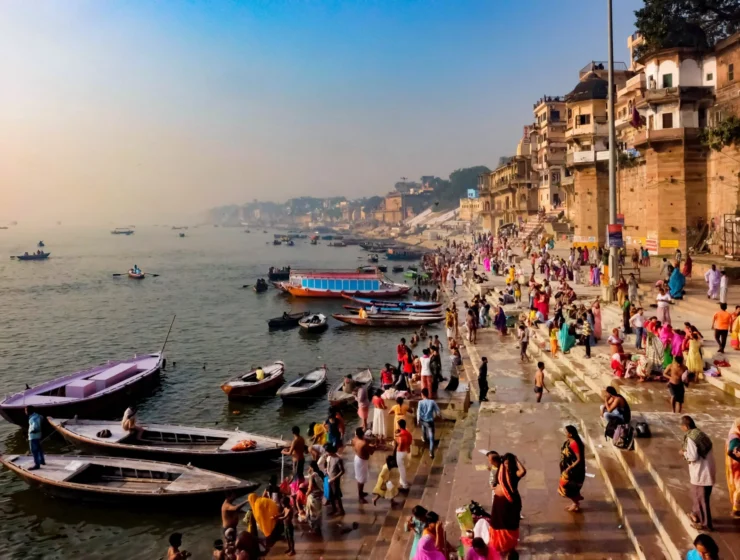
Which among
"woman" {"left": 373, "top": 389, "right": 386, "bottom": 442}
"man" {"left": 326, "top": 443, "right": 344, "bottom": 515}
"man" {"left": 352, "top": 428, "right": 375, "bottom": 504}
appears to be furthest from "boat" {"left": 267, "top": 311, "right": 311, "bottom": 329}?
"man" {"left": 326, "top": 443, "right": 344, "bottom": 515}

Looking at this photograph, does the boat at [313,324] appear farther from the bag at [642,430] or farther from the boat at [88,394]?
the bag at [642,430]

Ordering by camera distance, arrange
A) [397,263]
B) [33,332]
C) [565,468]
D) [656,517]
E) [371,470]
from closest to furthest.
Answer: [656,517] < [565,468] < [371,470] < [33,332] < [397,263]

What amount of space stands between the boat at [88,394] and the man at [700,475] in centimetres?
1644

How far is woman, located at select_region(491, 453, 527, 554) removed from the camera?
5676 mm

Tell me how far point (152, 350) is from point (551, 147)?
38586 mm

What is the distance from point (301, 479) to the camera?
9.09m

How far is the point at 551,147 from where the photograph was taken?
5094 cm

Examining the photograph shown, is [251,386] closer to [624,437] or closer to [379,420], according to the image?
[379,420]

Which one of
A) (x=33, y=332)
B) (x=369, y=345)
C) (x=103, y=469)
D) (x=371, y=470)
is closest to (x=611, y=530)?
(x=371, y=470)

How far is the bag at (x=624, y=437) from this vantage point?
7742 mm

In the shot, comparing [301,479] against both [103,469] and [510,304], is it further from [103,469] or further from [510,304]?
[510,304]

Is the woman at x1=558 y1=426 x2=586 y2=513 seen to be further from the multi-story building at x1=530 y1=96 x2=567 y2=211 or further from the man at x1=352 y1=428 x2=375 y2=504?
the multi-story building at x1=530 y1=96 x2=567 y2=211

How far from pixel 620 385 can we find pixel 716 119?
55.6 feet

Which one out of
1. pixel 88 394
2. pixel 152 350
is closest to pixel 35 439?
pixel 88 394
